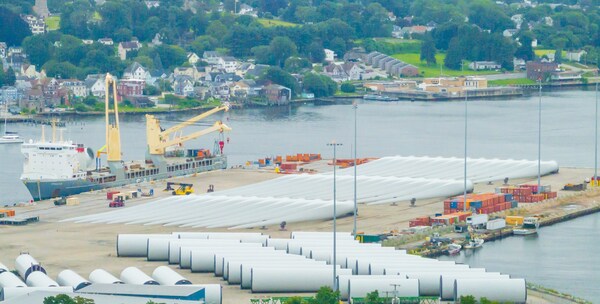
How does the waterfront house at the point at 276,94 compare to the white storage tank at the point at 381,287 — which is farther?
the waterfront house at the point at 276,94

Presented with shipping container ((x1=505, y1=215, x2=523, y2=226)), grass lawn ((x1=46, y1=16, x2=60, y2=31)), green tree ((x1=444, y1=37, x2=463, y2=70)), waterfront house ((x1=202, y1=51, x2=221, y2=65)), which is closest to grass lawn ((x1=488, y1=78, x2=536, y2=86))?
green tree ((x1=444, y1=37, x2=463, y2=70))

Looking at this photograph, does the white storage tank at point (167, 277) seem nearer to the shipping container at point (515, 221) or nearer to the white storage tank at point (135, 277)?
the white storage tank at point (135, 277)

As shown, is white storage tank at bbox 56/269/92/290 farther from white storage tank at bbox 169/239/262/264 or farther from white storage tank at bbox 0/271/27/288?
white storage tank at bbox 169/239/262/264

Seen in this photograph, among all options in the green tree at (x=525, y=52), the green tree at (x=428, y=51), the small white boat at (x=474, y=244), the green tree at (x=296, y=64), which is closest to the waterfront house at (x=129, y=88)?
the green tree at (x=296, y=64)

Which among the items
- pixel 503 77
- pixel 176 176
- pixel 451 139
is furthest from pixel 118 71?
pixel 176 176

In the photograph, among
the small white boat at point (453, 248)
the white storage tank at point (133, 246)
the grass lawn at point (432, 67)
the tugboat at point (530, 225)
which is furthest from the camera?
the grass lawn at point (432, 67)

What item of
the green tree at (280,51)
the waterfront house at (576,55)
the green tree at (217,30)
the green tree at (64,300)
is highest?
the green tree at (217,30)
